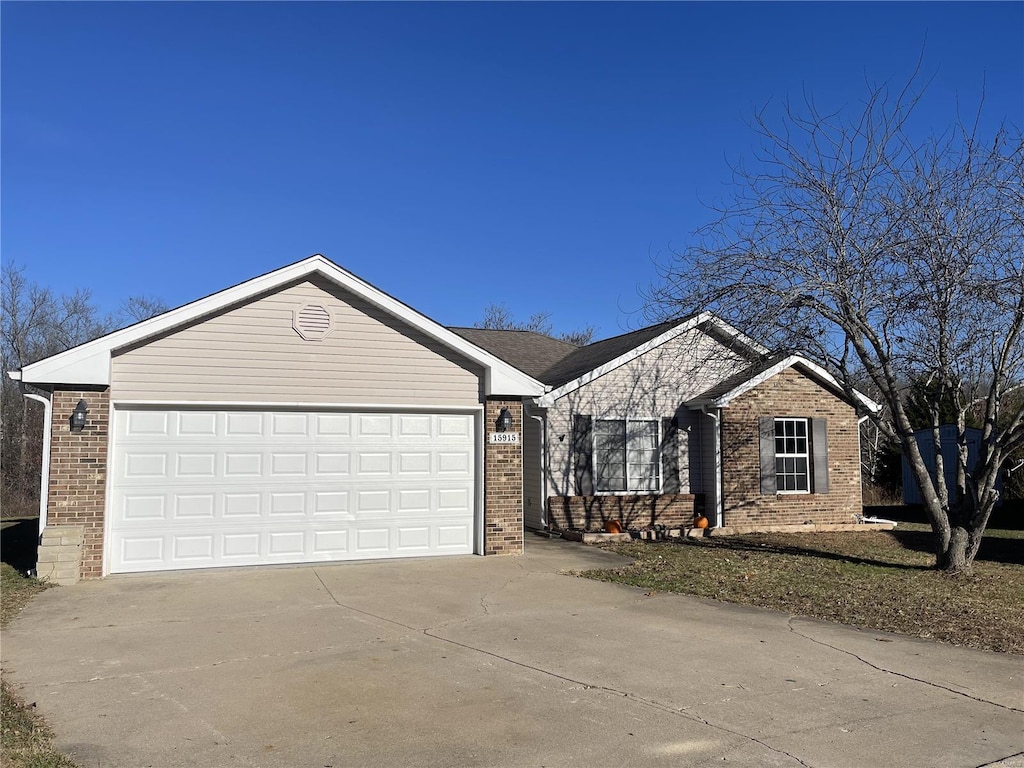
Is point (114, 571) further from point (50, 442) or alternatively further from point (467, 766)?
point (467, 766)

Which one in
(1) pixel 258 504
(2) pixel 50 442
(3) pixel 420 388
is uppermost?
(3) pixel 420 388

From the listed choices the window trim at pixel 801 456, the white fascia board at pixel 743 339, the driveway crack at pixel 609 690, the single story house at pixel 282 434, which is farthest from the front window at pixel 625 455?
the driveway crack at pixel 609 690

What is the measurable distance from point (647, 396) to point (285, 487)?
8.36 m

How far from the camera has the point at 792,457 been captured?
17.3 m

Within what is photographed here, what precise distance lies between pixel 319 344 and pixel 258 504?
2.46 m

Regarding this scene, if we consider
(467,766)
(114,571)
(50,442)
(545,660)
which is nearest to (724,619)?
(545,660)

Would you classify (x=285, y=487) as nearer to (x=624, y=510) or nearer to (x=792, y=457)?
(x=624, y=510)

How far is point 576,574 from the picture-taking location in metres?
11.1

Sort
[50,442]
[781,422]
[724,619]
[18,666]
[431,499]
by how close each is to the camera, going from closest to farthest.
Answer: [18,666], [724,619], [50,442], [431,499], [781,422]

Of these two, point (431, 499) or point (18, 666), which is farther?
point (431, 499)

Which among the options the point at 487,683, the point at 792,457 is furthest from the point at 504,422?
the point at 792,457

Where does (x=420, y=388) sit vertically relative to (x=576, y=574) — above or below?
above

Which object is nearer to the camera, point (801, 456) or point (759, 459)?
point (759, 459)

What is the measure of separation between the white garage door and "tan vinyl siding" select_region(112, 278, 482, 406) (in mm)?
324
